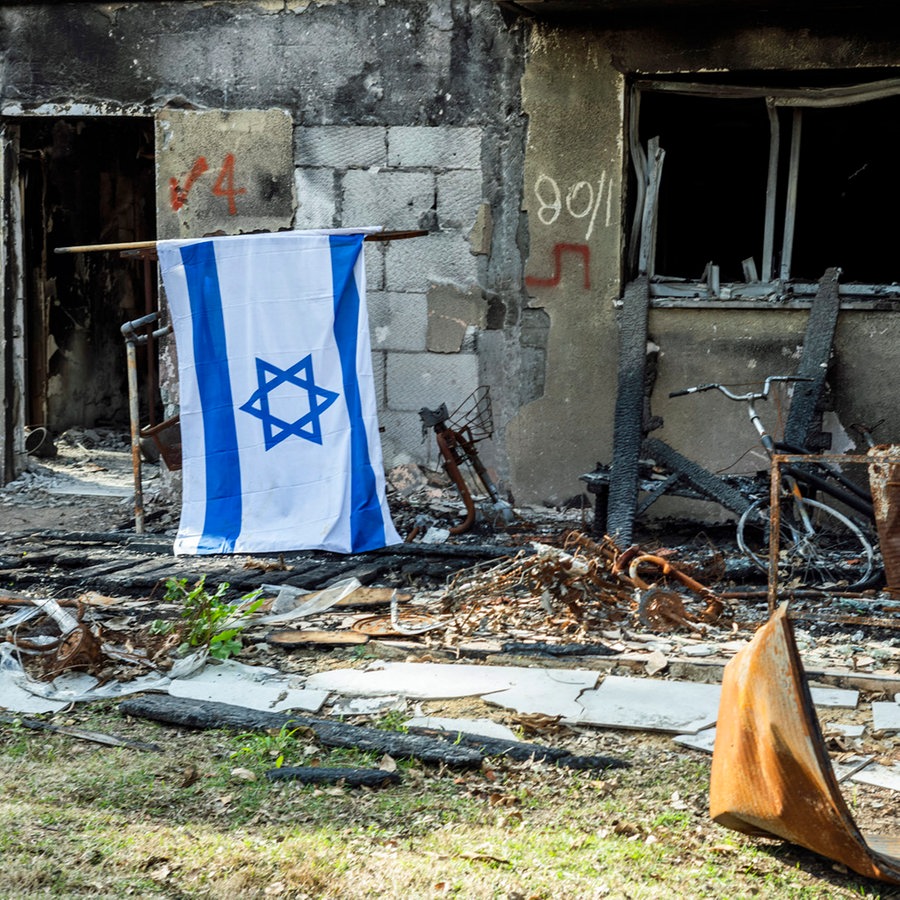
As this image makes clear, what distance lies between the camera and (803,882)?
3.25m

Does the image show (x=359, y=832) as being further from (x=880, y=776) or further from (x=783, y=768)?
(x=880, y=776)

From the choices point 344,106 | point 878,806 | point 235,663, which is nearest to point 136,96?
point 344,106

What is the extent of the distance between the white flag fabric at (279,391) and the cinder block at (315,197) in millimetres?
1845

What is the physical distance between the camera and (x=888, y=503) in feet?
18.3

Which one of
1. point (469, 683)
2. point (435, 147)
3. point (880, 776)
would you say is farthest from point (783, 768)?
point (435, 147)

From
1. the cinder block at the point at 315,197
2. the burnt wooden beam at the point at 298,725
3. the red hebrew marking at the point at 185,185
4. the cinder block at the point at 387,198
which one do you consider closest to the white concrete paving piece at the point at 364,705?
the burnt wooden beam at the point at 298,725

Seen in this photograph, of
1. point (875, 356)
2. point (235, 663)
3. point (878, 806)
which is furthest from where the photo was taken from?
point (875, 356)

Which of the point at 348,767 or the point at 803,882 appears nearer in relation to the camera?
the point at 803,882

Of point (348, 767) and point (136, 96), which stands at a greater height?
point (136, 96)

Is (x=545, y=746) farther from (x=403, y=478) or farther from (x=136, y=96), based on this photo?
(x=136, y=96)

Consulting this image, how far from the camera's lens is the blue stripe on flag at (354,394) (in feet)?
22.5

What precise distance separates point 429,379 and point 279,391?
196 centimetres

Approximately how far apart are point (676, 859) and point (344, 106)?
6.45 m

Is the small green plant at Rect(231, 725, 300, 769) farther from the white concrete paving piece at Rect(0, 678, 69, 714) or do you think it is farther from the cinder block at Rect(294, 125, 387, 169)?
the cinder block at Rect(294, 125, 387, 169)
